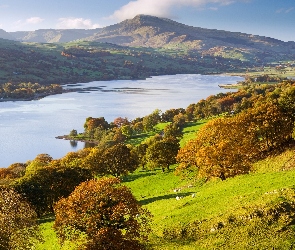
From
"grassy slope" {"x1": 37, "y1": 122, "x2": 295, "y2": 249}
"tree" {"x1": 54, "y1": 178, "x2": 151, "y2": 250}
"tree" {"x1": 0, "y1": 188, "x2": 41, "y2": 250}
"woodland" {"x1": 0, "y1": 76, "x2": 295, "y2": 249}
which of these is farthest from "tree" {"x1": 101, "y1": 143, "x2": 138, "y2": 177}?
"tree" {"x1": 54, "y1": 178, "x2": 151, "y2": 250}

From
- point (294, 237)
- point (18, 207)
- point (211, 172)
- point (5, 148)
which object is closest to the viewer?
point (294, 237)

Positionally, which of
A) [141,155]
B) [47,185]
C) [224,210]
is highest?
[224,210]

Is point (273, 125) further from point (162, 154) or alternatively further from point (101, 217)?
point (101, 217)

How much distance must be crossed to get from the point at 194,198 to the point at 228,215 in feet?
35.9

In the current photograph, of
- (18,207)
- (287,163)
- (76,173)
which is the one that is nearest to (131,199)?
(18,207)

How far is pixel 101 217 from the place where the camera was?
2645 centimetres

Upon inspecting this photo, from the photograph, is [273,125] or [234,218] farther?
[273,125]

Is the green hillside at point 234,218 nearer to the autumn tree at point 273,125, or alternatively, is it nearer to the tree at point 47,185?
the tree at point 47,185

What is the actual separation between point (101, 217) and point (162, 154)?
2260 inches

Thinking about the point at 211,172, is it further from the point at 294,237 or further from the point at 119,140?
the point at 119,140

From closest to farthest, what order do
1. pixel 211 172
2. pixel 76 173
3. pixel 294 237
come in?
pixel 294 237, pixel 211 172, pixel 76 173

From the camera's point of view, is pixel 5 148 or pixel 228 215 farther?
pixel 5 148

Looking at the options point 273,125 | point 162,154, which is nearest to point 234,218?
point 273,125

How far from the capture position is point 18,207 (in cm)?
3130
